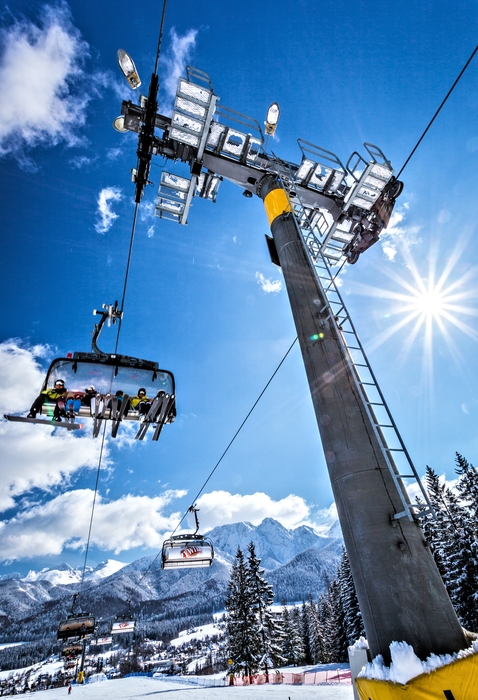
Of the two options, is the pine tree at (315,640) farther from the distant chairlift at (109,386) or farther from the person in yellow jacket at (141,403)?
the person in yellow jacket at (141,403)

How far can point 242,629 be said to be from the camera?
111 feet

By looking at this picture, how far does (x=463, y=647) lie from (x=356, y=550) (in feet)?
4.14

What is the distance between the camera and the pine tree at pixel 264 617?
113 feet

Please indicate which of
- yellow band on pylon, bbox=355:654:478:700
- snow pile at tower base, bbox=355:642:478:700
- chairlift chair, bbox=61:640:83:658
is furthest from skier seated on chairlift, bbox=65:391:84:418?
chairlift chair, bbox=61:640:83:658

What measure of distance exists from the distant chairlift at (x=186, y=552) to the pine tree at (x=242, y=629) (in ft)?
84.2

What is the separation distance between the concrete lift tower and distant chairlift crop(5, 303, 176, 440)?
4.61 m

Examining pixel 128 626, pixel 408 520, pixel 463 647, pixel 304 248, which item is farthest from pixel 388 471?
pixel 128 626

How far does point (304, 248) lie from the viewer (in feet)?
25.0

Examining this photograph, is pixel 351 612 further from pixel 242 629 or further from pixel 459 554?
pixel 459 554

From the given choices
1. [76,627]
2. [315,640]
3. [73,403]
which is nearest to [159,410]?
[73,403]

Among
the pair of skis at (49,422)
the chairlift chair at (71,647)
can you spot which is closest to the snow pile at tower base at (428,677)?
the pair of skis at (49,422)

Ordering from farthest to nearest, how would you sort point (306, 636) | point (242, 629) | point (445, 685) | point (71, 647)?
point (306, 636), point (242, 629), point (71, 647), point (445, 685)

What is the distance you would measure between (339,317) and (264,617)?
4014 cm

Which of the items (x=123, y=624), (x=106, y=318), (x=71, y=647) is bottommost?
(x=71, y=647)
